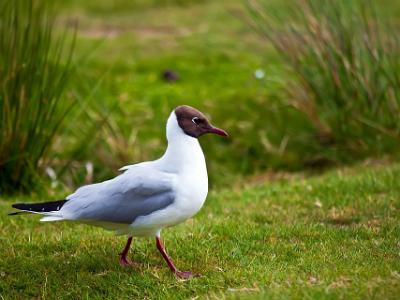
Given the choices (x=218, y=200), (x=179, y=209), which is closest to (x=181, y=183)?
(x=179, y=209)

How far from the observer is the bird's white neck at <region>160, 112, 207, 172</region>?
486cm

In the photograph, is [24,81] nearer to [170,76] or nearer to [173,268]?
[173,268]

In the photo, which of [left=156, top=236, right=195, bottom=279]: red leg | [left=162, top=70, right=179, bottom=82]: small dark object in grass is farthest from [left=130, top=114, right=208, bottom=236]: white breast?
[left=162, top=70, right=179, bottom=82]: small dark object in grass

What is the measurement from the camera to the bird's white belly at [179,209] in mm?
4766

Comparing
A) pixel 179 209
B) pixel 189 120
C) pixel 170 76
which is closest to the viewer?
pixel 179 209

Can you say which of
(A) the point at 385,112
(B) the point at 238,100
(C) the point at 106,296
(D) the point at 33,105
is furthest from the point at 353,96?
(C) the point at 106,296

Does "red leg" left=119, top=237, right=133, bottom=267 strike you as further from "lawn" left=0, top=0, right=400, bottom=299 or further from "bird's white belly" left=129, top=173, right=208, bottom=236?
"bird's white belly" left=129, top=173, right=208, bottom=236

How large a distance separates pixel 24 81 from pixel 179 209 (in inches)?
109

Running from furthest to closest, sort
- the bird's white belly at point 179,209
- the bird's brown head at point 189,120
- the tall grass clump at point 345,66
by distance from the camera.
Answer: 1. the tall grass clump at point 345,66
2. the bird's brown head at point 189,120
3. the bird's white belly at point 179,209

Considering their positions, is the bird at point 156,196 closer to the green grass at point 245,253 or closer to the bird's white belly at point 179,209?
the bird's white belly at point 179,209

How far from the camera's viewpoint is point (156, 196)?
484 centimetres

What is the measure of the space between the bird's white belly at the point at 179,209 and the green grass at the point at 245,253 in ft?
1.06

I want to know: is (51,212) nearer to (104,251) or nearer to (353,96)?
(104,251)

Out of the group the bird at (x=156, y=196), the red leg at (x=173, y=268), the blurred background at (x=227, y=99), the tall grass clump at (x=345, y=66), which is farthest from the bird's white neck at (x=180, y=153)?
the tall grass clump at (x=345, y=66)
